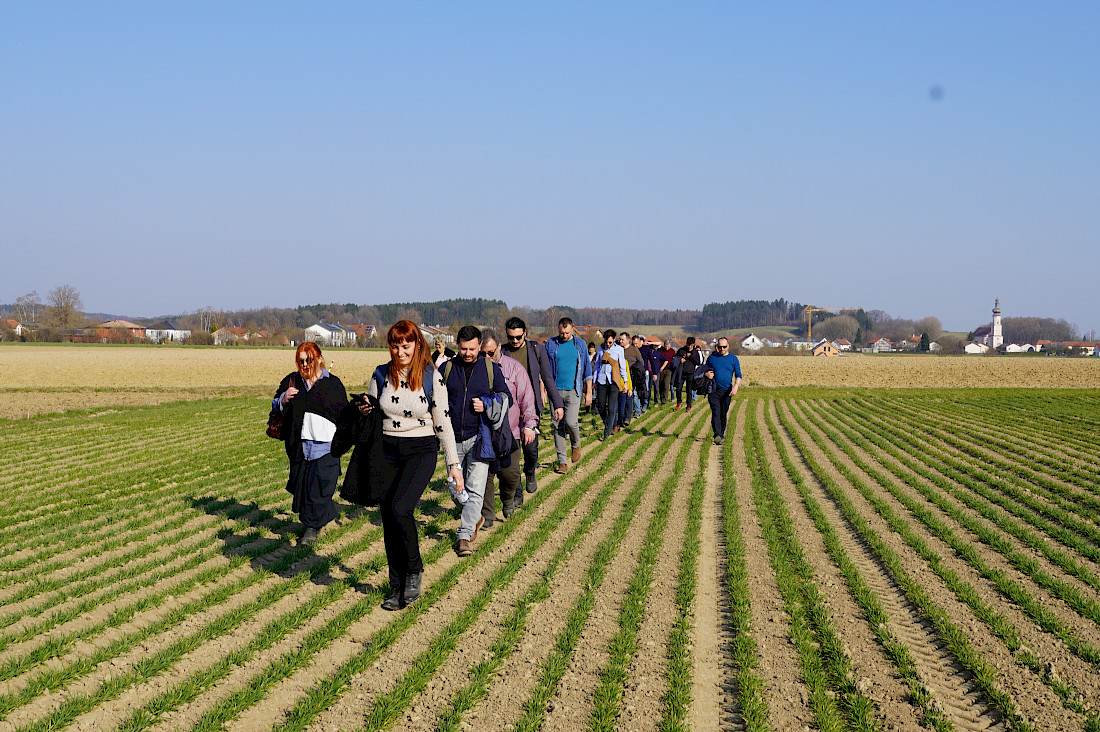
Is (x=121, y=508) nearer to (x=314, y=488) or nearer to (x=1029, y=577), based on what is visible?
(x=314, y=488)

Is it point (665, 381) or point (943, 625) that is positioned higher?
point (665, 381)

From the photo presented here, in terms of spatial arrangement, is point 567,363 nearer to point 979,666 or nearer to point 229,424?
point 979,666

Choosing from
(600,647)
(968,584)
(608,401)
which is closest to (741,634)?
(600,647)

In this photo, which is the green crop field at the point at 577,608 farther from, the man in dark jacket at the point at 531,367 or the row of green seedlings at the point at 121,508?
the man in dark jacket at the point at 531,367

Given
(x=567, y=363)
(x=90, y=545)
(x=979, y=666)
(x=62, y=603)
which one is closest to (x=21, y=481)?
(x=90, y=545)

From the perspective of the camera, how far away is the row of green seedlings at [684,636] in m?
4.06

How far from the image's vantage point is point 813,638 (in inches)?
202

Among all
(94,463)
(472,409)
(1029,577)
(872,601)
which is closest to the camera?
(872,601)

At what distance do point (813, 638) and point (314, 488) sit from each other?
4256 mm

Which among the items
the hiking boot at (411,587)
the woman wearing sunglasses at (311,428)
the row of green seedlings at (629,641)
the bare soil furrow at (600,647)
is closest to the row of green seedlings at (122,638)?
the woman wearing sunglasses at (311,428)

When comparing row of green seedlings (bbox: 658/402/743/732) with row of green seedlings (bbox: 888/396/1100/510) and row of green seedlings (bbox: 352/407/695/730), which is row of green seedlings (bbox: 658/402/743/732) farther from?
row of green seedlings (bbox: 888/396/1100/510)

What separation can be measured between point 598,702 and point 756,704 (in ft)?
2.58

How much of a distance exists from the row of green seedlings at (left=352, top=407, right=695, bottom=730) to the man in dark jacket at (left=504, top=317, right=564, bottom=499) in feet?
4.58

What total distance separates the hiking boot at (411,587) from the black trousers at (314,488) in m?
1.79
